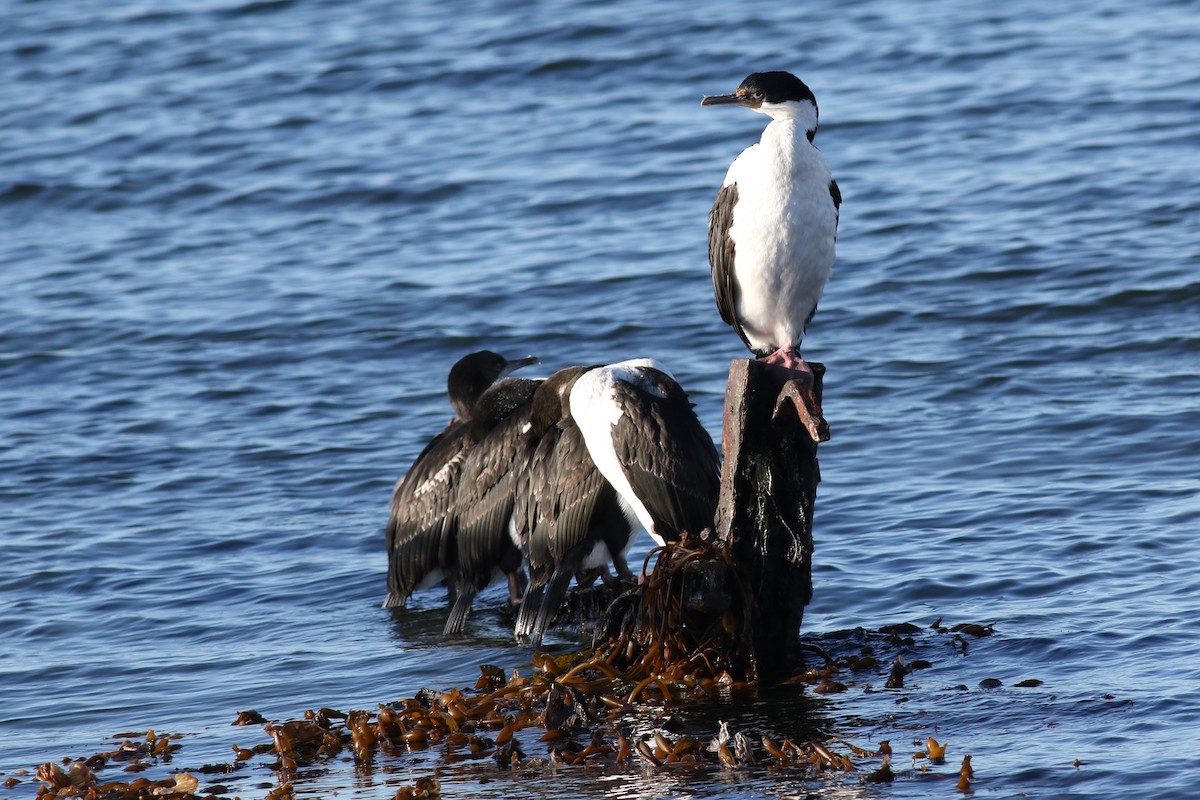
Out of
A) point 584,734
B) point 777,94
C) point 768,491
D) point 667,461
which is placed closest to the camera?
point 584,734

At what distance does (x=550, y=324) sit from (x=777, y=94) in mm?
7052

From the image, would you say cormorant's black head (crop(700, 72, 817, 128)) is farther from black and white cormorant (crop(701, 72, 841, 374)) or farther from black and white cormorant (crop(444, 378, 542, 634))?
black and white cormorant (crop(444, 378, 542, 634))

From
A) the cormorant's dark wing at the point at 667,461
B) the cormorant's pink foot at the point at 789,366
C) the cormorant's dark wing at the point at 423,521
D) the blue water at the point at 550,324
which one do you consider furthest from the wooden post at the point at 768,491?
the cormorant's dark wing at the point at 423,521

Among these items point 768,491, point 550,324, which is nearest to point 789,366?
point 768,491

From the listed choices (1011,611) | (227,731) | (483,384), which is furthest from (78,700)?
(1011,611)

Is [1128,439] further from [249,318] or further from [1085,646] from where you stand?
[249,318]

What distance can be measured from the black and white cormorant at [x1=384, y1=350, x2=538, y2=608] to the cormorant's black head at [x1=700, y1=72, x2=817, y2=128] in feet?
9.96

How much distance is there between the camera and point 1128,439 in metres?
10.5

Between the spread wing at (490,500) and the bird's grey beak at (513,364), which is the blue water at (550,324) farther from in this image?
the bird's grey beak at (513,364)

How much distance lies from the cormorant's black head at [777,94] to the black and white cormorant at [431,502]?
304cm

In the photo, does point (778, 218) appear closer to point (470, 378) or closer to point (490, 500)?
point (490, 500)

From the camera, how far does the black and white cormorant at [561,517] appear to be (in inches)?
339

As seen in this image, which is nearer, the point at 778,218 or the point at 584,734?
the point at 584,734

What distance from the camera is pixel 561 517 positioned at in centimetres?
869
